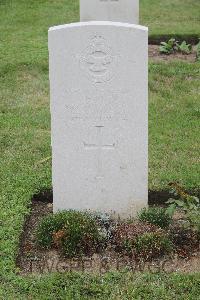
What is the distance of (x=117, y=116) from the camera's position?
5.36 m

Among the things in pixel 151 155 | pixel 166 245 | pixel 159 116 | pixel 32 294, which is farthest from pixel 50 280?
pixel 159 116

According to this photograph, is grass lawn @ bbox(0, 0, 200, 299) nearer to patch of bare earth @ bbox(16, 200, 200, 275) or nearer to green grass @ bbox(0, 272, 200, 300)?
green grass @ bbox(0, 272, 200, 300)

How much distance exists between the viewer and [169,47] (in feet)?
34.9

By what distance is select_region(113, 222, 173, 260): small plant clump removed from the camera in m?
5.08

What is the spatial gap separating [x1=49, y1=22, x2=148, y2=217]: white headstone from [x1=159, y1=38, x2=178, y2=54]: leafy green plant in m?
5.44

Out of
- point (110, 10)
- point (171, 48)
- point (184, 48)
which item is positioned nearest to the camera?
point (110, 10)

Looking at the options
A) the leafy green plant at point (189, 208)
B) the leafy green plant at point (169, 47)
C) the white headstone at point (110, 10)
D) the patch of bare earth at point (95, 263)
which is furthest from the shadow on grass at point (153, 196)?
the leafy green plant at point (169, 47)

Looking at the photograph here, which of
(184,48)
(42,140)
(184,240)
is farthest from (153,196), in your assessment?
(184,48)

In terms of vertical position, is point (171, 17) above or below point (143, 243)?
above

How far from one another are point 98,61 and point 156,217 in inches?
52.8

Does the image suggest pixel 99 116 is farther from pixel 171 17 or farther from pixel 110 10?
pixel 171 17

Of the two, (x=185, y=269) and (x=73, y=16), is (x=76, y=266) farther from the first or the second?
(x=73, y=16)

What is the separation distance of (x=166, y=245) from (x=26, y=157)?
2372 mm

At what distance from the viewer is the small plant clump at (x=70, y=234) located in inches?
201
